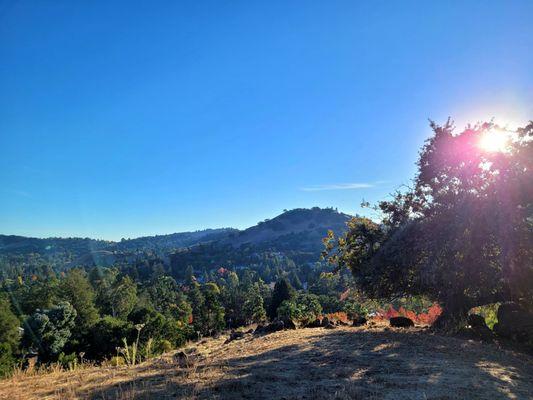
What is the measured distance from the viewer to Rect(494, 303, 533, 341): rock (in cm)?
1109

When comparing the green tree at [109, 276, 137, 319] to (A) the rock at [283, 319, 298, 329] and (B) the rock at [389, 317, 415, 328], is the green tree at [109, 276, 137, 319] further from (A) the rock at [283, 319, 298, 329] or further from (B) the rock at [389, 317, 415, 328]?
(B) the rock at [389, 317, 415, 328]

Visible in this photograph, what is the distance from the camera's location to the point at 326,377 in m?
6.82

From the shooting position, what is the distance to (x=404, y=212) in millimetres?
15227

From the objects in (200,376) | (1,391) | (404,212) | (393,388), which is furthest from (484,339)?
(1,391)

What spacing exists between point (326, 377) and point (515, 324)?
26.7 ft

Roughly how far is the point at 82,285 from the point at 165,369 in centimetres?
4778

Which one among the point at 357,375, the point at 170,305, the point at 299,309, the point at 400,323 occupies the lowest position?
the point at 170,305

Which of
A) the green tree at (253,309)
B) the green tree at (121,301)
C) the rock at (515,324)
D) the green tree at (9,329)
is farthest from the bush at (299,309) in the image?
the green tree at (121,301)

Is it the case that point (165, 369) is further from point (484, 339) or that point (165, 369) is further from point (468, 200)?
point (468, 200)

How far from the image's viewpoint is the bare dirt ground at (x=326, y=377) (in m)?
5.76

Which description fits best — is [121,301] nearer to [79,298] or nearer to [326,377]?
[79,298]

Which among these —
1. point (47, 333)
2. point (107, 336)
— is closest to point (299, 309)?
point (107, 336)

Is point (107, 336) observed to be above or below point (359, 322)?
below

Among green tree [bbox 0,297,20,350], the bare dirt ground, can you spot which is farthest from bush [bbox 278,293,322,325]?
green tree [bbox 0,297,20,350]
